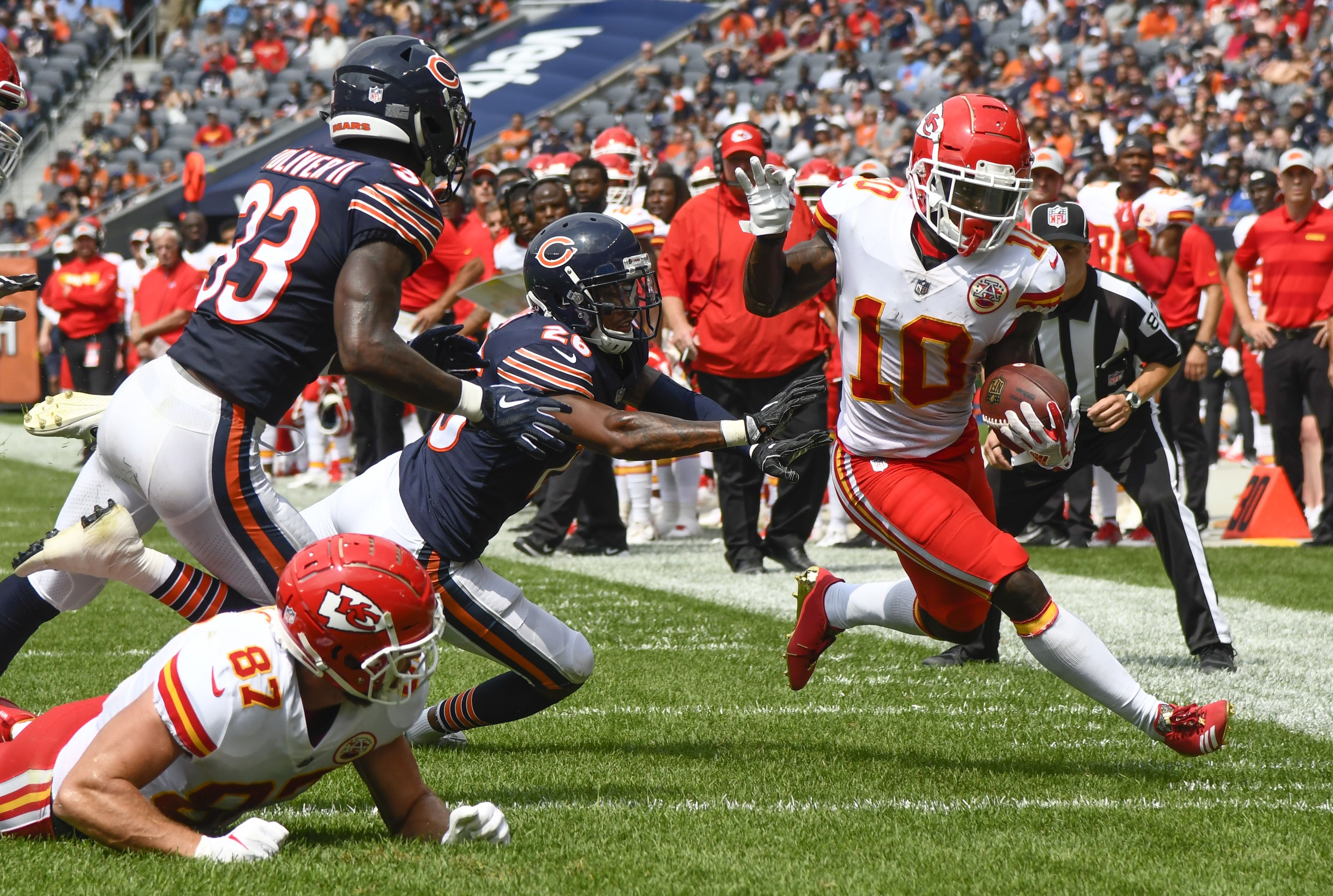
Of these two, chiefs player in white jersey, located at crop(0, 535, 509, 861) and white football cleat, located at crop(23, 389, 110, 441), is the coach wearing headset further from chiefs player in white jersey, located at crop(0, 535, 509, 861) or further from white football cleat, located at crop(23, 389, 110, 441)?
chiefs player in white jersey, located at crop(0, 535, 509, 861)

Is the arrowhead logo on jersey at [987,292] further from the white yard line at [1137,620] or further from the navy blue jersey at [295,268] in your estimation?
the white yard line at [1137,620]

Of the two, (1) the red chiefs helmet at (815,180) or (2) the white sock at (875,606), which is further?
(1) the red chiefs helmet at (815,180)

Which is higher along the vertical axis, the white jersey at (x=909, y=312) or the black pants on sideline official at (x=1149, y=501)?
the white jersey at (x=909, y=312)

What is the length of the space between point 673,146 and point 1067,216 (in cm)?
1550

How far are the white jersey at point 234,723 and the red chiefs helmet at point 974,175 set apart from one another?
6.20ft

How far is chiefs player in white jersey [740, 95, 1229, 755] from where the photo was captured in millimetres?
3787

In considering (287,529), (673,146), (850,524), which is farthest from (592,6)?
(287,529)

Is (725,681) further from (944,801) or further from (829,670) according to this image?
(944,801)

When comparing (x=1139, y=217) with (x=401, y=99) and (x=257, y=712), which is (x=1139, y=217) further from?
(x=257, y=712)

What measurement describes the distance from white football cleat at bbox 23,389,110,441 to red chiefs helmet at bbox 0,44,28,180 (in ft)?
2.41

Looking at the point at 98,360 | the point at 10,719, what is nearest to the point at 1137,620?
the point at 10,719

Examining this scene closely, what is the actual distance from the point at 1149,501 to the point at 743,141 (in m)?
3.11

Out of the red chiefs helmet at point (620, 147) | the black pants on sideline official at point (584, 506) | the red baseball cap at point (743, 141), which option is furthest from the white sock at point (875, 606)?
the red chiefs helmet at point (620, 147)

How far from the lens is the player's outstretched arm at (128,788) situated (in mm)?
2740
